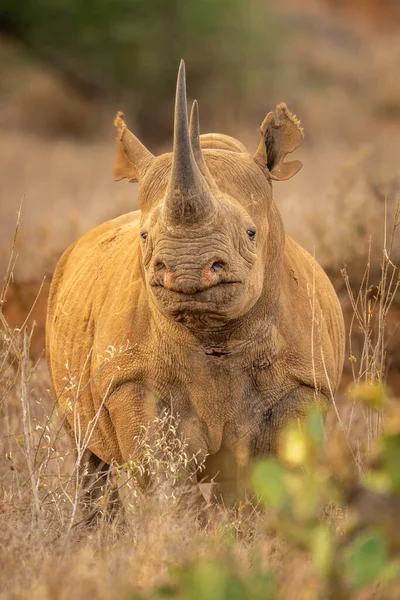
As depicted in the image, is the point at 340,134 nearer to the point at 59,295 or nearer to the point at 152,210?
the point at 59,295

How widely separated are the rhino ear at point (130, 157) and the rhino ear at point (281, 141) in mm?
547

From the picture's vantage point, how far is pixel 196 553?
162 inches

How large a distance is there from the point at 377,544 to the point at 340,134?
89.1ft

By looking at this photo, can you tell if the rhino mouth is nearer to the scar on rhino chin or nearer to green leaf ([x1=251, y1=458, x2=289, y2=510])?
the scar on rhino chin

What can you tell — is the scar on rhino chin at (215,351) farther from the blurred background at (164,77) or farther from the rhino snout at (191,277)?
the blurred background at (164,77)

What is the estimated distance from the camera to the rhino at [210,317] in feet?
15.8

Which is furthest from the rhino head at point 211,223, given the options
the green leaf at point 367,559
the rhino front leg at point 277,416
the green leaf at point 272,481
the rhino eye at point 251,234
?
the green leaf at point 367,559

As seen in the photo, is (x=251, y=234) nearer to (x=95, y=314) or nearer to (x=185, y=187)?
(x=185, y=187)

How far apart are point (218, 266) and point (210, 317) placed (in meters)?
0.28

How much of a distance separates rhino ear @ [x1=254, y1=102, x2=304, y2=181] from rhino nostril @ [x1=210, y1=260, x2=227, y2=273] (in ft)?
3.33

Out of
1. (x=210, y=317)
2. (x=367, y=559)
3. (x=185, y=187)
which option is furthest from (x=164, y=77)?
(x=367, y=559)

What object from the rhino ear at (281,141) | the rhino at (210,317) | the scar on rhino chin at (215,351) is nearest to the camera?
the rhino at (210,317)

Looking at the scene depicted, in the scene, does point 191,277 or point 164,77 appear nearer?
point 191,277

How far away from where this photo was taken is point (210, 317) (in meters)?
5.02
